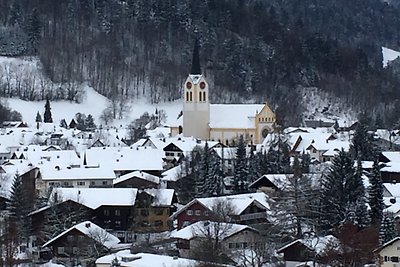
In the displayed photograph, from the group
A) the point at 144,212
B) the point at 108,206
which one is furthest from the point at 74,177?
the point at 144,212

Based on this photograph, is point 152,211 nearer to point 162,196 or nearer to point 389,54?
point 162,196

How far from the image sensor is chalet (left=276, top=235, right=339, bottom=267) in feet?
75.5

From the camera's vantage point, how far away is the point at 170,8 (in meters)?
81.9

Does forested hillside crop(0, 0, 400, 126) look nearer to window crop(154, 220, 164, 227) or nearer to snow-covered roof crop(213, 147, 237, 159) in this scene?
snow-covered roof crop(213, 147, 237, 159)

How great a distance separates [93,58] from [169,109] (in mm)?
8573

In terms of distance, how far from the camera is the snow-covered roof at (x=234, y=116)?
50.0 m

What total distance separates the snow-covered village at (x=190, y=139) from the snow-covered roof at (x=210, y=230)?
6cm

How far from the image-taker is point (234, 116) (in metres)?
50.5

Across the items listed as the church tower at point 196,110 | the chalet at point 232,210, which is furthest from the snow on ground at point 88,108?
the chalet at point 232,210

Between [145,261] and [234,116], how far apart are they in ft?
98.2

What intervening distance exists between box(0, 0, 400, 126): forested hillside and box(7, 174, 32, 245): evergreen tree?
36727mm

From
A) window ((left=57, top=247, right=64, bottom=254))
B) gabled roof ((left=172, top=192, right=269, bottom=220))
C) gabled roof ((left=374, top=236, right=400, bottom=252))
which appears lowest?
window ((left=57, top=247, right=64, bottom=254))

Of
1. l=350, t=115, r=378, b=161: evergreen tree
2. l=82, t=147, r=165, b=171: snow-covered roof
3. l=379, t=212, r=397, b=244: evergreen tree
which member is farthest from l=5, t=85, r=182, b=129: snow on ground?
l=379, t=212, r=397, b=244: evergreen tree

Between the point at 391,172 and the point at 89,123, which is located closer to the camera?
the point at 391,172
